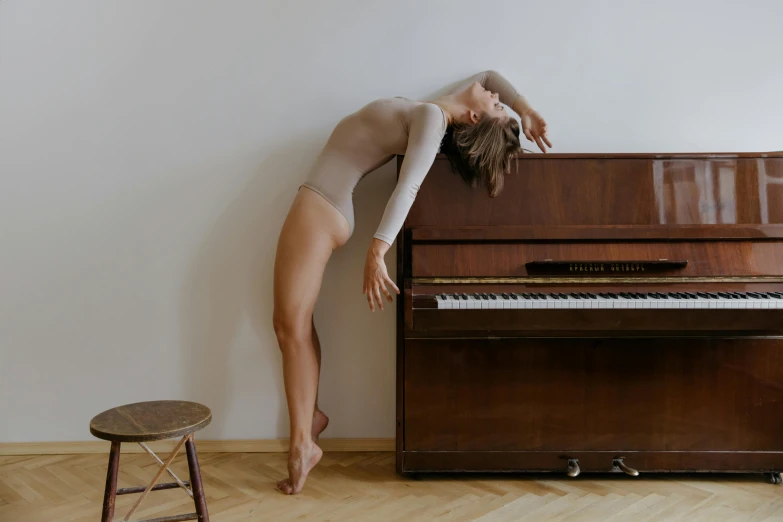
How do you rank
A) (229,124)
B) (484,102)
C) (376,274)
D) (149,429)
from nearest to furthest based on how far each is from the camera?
1. (149,429)
2. (376,274)
3. (484,102)
4. (229,124)

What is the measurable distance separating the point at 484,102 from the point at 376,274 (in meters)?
0.80

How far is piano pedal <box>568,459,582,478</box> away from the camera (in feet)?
7.35

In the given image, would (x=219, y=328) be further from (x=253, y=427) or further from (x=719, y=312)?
(x=719, y=312)

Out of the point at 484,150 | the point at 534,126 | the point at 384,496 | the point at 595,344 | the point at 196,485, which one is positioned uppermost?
the point at 534,126

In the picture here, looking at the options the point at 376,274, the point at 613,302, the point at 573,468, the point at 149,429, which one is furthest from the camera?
the point at 573,468

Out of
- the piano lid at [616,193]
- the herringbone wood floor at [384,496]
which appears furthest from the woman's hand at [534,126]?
the herringbone wood floor at [384,496]

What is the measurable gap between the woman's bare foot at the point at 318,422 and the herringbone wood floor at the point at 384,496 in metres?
0.12

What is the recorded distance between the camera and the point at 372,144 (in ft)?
7.73

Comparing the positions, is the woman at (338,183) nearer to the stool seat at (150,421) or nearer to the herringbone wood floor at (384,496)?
the herringbone wood floor at (384,496)

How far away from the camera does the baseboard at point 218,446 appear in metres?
2.66

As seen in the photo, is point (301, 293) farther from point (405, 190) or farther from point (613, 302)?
point (613, 302)

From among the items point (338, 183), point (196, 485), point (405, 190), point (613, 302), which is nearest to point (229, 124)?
point (338, 183)

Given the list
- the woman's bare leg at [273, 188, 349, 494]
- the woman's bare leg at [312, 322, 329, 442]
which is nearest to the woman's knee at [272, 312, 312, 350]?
the woman's bare leg at [273, 188, 349, 494]

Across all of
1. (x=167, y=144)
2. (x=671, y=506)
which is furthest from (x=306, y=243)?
(x=671, y=506)
